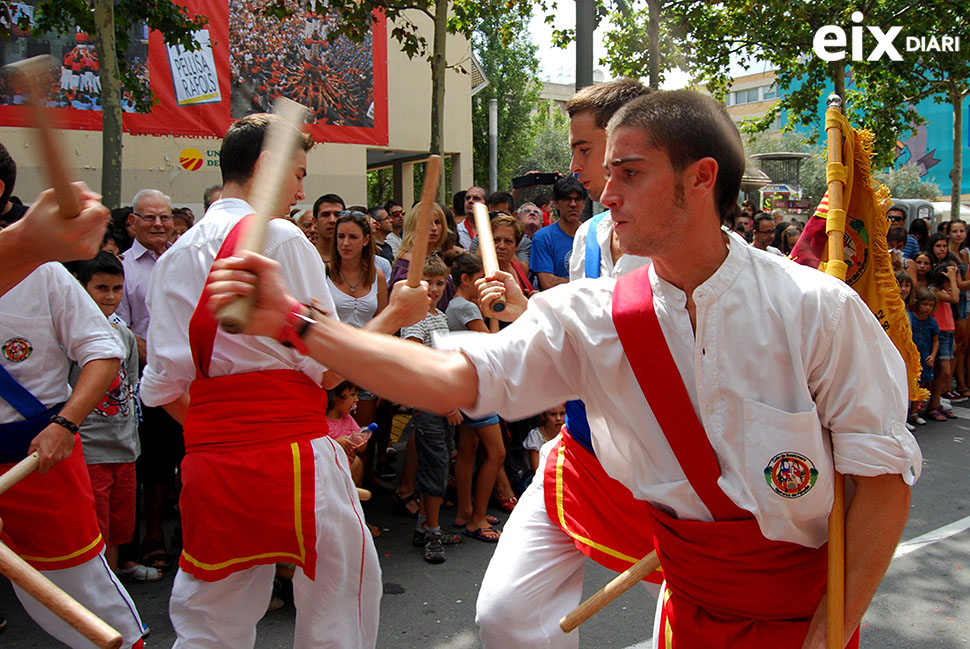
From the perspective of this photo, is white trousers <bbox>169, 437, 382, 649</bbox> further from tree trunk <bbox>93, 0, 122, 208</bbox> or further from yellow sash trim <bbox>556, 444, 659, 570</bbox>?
tree trunk <bbox>93, 0, 122, 208</bbox>

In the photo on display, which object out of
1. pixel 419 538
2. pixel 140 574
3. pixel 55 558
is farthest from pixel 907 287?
pixel 55 558

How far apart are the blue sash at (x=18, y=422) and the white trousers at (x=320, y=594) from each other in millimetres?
819

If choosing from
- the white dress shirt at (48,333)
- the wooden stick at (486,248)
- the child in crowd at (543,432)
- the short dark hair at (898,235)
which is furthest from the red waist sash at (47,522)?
the short dark hair at (898,235)

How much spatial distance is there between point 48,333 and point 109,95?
507cm

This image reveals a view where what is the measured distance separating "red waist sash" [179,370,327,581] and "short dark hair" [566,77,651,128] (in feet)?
4.77

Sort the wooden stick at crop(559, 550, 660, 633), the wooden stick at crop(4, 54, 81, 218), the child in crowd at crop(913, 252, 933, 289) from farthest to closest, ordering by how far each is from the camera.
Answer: the child in crowd at crop(913, 252, 933, 289) < the wooden stick at crop(559, 550, 660, 633) < the wooden stick at crop(4, 54, 81, 218)

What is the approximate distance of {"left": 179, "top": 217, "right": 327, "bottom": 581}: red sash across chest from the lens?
2668mm

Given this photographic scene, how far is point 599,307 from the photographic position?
1943 mm

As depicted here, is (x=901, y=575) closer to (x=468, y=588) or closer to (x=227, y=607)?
(x=468, y=588)

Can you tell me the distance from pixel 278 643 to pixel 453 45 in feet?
56.8

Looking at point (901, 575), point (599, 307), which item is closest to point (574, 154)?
point (599, 307)

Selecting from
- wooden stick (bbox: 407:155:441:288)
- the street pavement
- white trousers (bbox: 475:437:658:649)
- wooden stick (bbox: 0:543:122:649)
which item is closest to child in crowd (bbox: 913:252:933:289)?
the street pavement

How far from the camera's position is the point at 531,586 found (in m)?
2.56

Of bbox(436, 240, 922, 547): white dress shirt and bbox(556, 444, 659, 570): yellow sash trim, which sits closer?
bbox(436, 240, 922, 547): white dress shirt
